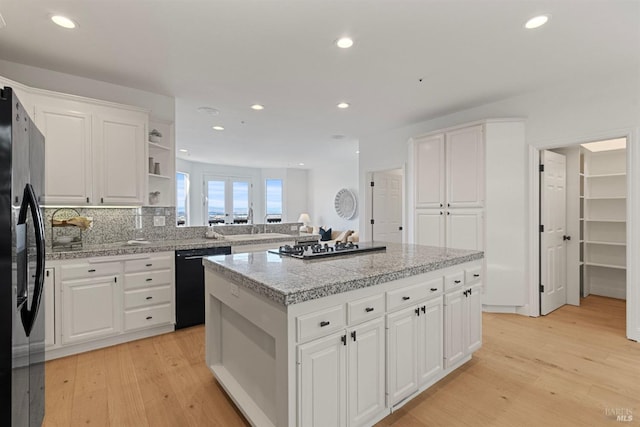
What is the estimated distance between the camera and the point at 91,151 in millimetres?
2924

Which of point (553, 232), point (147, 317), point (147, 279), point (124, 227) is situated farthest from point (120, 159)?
point (553, 232)

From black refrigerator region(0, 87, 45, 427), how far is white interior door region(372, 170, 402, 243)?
490 cm

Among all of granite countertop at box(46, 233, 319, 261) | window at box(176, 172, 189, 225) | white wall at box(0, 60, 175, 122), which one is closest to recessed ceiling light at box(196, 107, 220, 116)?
white wall at box(0, 60, 175, 122)

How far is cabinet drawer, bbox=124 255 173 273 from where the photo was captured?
2.93 m

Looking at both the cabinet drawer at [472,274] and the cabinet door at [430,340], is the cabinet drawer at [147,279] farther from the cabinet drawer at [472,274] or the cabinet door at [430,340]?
the cabinet drawer at [472,274]

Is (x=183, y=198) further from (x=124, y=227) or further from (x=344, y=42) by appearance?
(x=344, y=42)

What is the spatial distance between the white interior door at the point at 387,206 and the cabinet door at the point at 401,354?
3.91 m

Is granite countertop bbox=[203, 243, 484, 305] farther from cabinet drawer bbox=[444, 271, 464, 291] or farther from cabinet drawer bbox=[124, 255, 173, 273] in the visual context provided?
cabinet drawer bbox=[124, 255, 173, 273]

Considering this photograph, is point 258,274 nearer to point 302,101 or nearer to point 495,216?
point 302,101

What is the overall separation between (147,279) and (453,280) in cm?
285

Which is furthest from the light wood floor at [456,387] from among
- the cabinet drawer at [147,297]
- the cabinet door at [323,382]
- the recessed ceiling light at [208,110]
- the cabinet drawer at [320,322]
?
the recessed ceiling light at [208,110]

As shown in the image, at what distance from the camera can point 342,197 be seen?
857cm

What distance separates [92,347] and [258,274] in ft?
7.52

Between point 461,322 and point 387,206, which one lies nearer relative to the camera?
point 461,322
